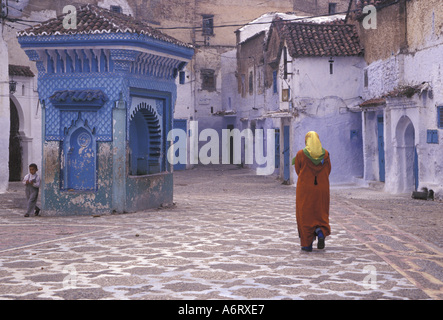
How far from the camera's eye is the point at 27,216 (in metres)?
15.6

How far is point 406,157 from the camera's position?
20.1 m

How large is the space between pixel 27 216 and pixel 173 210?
338 cm

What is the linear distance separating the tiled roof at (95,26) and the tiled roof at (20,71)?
Answer: 8978 mm

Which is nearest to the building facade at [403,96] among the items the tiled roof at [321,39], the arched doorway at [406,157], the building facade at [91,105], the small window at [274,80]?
the arched doorway at [406,157]

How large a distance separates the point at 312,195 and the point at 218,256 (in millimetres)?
1751

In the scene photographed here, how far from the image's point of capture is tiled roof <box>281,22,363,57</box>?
23578 millimetres

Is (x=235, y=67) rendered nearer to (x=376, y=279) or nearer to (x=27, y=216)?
(x=27, y=216)

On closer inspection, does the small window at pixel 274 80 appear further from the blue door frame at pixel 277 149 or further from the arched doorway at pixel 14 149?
the arched doorway at pixel 14 149

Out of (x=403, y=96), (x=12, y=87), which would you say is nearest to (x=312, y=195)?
(x=403, y=96)

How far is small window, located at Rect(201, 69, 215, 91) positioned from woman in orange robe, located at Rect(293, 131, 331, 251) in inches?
1138

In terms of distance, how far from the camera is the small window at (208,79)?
3897cm

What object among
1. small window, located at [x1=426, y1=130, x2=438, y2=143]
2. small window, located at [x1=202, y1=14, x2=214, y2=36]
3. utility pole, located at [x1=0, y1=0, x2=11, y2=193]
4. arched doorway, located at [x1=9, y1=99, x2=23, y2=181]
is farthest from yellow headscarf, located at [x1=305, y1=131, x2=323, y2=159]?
small window, located at [x1=202, y1=14, x2=214, y2=36]

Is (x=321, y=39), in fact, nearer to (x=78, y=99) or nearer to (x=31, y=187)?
(x=78, y=99)

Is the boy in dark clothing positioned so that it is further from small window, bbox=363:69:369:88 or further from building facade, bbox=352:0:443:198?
small window, bbox=363:69:369:88
